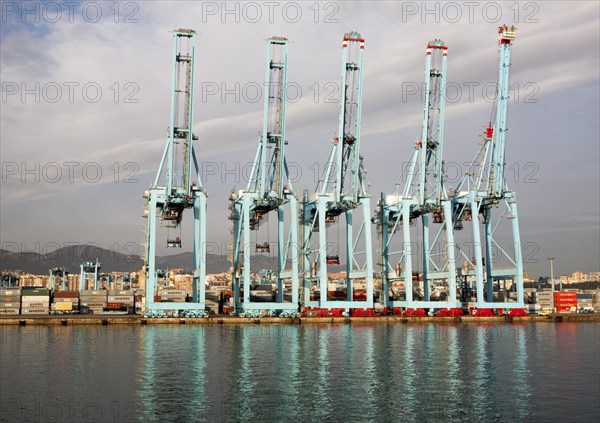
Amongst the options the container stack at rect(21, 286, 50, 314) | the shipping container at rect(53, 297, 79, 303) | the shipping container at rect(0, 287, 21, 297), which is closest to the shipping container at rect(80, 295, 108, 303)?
the shipping container at rect(53, 297, 79, 303)

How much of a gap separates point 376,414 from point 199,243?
49.4 meters

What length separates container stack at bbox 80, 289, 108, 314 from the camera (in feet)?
361

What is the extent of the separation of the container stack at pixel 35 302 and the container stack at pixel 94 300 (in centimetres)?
885

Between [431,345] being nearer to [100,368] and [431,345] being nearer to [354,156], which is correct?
[100,368]

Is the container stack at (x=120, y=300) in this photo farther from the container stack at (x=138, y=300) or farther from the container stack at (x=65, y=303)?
the container stack at (x=65, y=303)

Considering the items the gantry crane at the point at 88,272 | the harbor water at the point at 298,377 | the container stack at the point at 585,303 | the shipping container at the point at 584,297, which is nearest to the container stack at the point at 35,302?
the gantry crane at the point at 88,272

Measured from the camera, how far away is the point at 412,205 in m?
82.9

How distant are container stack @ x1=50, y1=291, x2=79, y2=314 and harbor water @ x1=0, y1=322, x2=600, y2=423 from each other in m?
47.5

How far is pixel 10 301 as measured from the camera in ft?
331

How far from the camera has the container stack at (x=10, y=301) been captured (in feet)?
328

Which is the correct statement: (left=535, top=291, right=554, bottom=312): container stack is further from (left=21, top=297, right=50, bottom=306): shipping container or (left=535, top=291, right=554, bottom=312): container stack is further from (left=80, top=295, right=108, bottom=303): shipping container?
(left=21, top=297, right=50, bottom=306): shipping container

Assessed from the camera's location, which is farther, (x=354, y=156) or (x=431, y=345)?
(x=354, y=156)

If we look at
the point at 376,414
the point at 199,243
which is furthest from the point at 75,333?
the point at 376,414

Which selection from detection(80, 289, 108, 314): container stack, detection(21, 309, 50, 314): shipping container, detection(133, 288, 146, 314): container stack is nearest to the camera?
detection(21, 309, 50, 314): shipping container
